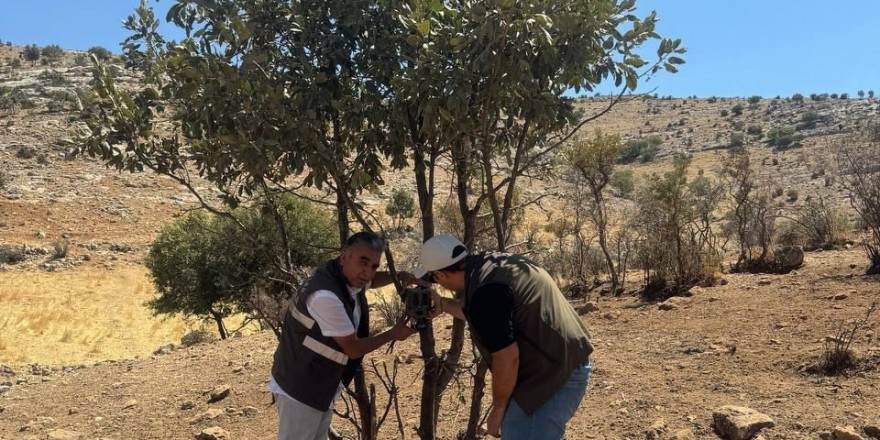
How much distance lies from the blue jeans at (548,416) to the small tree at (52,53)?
2042 inches

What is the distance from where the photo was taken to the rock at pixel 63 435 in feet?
18.6

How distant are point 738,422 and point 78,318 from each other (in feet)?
56.0

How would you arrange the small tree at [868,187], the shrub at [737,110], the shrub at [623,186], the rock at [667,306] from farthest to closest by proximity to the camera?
the shrub at [737,110]
the shrub at [623,186]
the small tree at [868,187]
the rock at [667,306]

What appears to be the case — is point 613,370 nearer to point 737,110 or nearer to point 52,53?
point 737,110

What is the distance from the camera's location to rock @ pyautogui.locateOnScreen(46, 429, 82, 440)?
5.68m

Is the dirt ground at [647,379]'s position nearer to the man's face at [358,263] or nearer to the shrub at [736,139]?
the man's face at [358,263]

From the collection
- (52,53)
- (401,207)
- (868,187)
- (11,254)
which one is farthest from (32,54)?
(868,187)

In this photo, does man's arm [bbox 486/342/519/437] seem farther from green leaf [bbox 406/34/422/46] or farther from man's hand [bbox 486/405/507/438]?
green leaf [bbox 406/34/422/46]

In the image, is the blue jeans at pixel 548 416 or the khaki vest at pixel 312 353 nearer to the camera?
the blue jeans at pixel 548 416

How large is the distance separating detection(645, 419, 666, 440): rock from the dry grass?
11313 millimetres

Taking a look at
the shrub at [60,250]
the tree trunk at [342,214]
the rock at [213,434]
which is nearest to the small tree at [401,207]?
the shrub at [60,250]

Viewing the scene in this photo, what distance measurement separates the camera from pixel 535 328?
2.72 metres

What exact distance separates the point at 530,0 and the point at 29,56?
2126 inches

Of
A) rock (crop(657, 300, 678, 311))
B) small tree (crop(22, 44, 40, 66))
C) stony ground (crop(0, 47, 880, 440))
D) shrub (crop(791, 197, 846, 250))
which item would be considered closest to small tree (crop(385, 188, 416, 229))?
stony ground (crop(0, 47, 880, 440))
